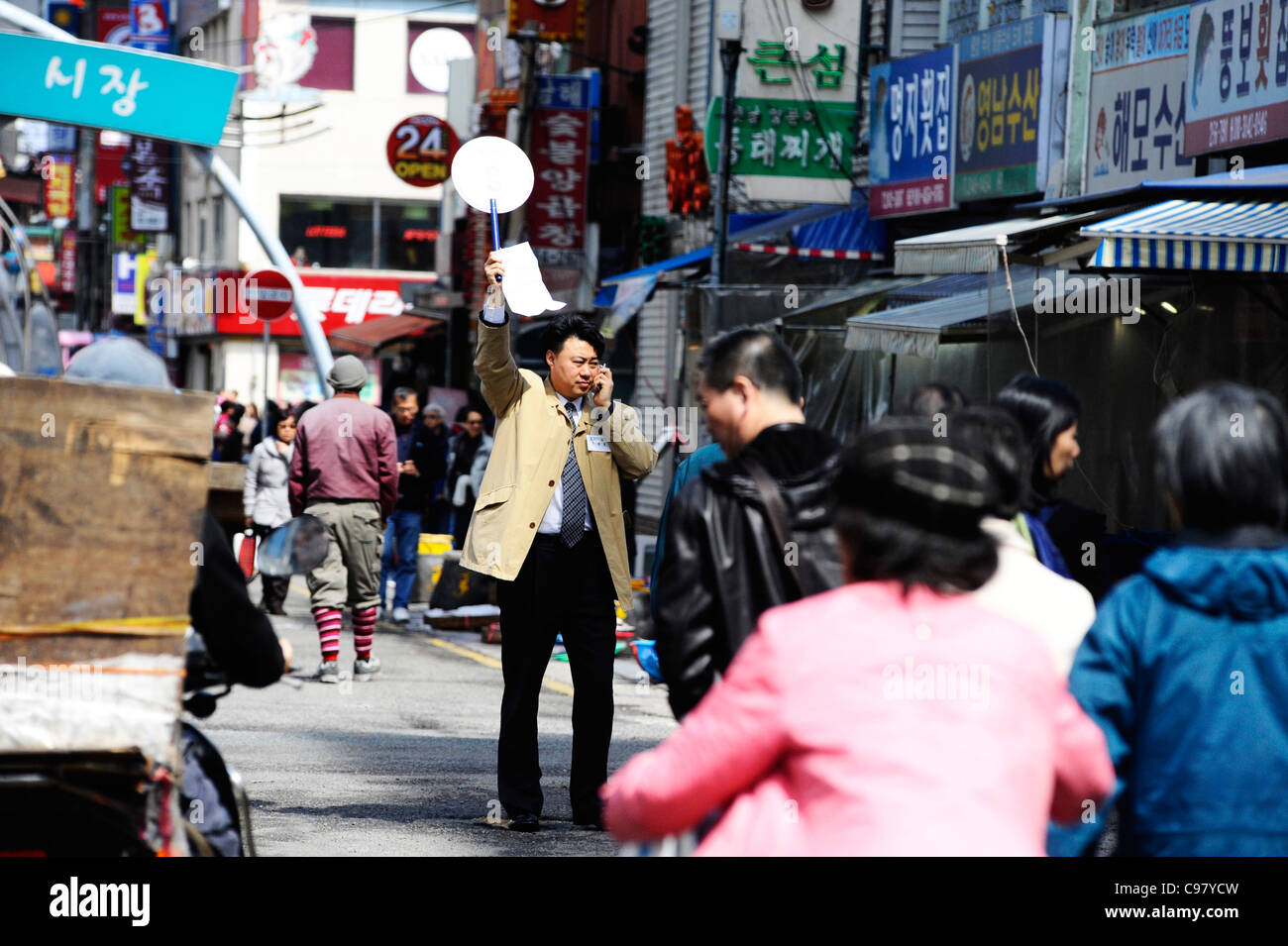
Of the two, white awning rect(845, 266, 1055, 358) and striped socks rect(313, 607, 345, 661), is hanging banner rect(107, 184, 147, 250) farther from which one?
striped socks rect(313, 607, 345, 661)

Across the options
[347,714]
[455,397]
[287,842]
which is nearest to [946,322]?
[347,714]

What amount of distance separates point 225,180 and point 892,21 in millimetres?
6753

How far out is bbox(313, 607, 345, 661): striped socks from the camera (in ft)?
37.1

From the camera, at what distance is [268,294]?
18.8 meters

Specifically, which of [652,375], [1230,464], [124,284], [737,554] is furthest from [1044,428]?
[124,284]

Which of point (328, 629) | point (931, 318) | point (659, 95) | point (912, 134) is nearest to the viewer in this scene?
point (328, 629)

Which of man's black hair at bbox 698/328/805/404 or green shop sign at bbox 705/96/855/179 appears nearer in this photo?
man's black hair at bbox 698/328/805/404

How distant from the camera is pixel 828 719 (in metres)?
2.57

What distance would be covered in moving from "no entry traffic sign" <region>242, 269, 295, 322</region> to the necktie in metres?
12.1

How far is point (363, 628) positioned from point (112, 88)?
5658 millimetres

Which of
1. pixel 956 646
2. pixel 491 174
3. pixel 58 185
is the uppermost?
pixel 58 185

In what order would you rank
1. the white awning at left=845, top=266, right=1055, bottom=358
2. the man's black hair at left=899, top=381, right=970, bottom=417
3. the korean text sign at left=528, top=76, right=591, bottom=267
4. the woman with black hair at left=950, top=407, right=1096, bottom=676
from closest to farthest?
1. the woman with black hair at left=950, top=407, right=1096, bottom=676
2. the man's black hair at left=899, top=381, right=970, bottom=417
3. the white awning at left=845, top=266, right=1055, bottom=358
4. the korean text sign at left=528, top=76, right=591, bottom=267

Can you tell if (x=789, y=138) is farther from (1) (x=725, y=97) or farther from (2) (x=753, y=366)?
(2) (x=753, y=366)

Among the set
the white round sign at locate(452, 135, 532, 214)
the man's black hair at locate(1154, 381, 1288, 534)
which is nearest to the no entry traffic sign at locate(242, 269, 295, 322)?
the white round sign at locate(452, 135, 532, 214)
